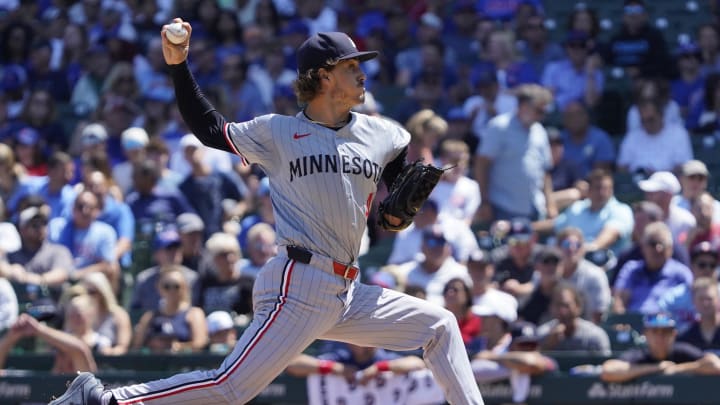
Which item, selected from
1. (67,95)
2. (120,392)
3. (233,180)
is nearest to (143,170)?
(233,180)

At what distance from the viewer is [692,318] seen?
8273mm

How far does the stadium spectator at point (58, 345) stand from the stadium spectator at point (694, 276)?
3722 millimetres

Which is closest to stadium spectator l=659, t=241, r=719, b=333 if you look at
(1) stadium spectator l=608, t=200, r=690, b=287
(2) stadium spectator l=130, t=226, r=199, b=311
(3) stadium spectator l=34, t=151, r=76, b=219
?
(1) stadium spectator l=608, t=200, r=690, b=287

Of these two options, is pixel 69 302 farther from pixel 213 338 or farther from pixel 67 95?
pixel 67 95

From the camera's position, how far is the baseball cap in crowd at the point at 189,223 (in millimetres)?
9969

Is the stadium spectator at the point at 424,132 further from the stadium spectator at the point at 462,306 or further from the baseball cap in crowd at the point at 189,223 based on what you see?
the stadium spectator at the point at 462,306

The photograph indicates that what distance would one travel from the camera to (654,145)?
10.8m

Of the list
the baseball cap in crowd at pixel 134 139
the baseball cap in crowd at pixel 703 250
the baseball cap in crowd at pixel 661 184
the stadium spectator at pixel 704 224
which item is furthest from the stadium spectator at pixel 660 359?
the baseball cap in crowd at pixel 134 139

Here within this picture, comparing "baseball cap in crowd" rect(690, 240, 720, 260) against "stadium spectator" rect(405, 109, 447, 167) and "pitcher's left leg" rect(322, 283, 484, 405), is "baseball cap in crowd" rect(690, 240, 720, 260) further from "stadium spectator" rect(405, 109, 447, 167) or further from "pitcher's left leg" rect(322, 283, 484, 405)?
"pitcher's left leg" rect(322, 283, 484, 405)

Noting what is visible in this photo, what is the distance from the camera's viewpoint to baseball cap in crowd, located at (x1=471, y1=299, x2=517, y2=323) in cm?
843

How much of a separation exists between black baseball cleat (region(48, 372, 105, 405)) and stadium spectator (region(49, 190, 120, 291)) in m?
5.14

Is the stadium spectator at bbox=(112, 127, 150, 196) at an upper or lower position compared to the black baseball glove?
lower

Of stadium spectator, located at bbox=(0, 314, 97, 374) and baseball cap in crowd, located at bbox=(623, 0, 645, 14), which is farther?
baseball cap in crowd, located at bbox=(623, 0, 645, 14)

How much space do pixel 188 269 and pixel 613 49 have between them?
15.5 ft
